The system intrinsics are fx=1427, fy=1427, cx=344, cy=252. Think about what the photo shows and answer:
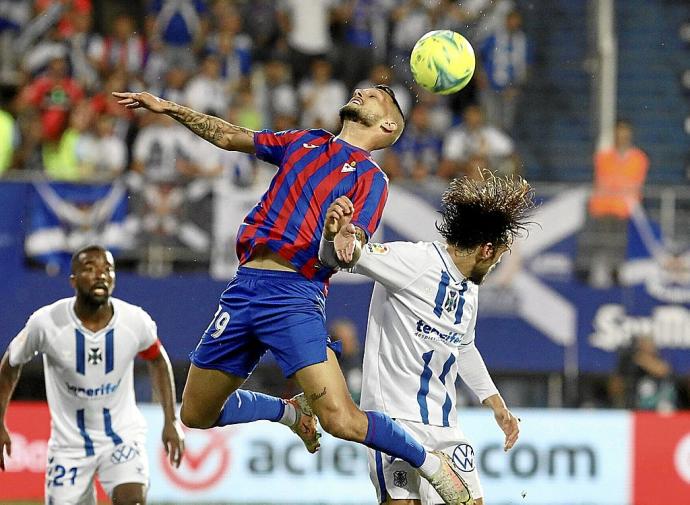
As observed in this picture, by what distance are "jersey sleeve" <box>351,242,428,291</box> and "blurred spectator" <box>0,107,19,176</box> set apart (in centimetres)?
851

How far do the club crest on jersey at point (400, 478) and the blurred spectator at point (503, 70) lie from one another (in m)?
10.1

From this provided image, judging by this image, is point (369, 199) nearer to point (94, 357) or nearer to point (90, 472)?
point (94, 357)

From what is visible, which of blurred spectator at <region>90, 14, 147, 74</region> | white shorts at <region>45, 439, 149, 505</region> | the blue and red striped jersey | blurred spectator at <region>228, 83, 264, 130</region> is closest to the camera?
the blue and red striped jersey

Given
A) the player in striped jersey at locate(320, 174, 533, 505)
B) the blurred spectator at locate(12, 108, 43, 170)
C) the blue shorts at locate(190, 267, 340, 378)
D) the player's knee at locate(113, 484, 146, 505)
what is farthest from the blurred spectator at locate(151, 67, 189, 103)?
the player in striped jersey at locate(320, 174, 533, 505)

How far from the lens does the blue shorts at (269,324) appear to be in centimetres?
725

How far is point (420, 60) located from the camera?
8148 mm

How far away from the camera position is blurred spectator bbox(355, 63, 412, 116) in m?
16.3

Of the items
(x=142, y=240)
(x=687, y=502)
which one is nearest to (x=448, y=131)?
(x=142, y=240)

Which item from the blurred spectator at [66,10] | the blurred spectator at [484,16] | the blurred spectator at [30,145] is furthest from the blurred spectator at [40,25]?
the blurred spectator at [484,16]

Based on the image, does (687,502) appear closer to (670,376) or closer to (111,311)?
(670,376)

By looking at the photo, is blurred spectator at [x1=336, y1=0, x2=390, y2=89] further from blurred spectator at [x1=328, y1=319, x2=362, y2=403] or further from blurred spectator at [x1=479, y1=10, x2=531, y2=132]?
blurred spectator at [x1=328, y1=319, x2=362, y2=403]

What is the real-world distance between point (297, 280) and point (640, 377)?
7.44 m

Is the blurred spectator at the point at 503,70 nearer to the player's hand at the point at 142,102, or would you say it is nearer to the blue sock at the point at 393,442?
the player's hand at the point at 142,102

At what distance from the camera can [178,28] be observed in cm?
1700
